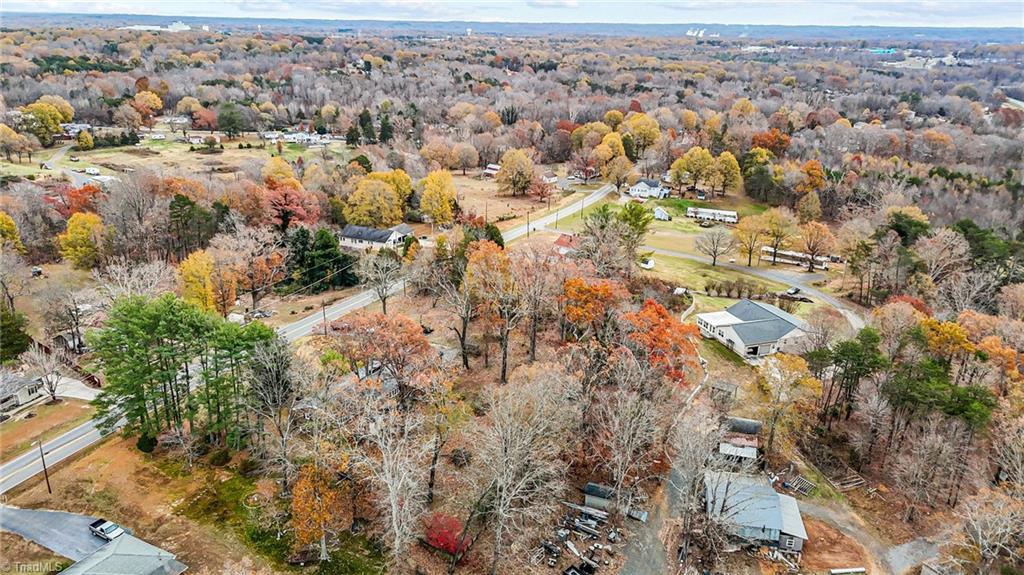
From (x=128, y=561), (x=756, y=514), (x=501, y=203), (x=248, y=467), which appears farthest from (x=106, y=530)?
(x=501, y=203)

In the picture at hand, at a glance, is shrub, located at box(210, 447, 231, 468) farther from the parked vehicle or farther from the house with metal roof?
the house with metal roof

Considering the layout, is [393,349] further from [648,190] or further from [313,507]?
[648,190]

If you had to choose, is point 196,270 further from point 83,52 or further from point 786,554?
point 83,52

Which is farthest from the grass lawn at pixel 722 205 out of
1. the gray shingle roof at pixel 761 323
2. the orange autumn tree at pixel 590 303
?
the orange autumn tree at pixel 590 303

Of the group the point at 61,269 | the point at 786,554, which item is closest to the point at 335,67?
the point at 61,269

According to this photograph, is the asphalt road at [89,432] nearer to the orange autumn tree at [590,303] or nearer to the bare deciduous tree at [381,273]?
the bare deciduous tree at [381,273]
